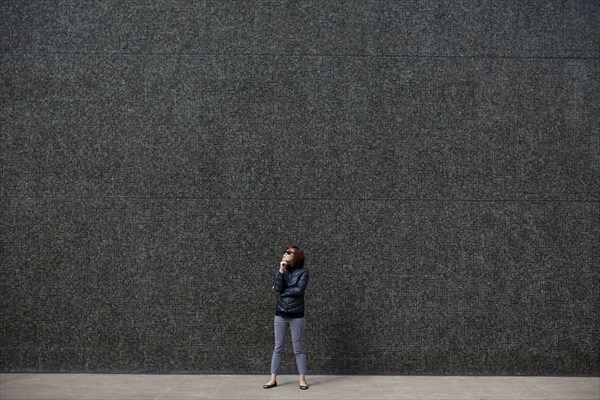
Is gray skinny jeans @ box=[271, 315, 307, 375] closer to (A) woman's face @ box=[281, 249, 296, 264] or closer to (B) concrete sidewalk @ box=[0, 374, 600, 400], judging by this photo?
(B) concrete sidewalk @ box=[0, 374, 600, 400]

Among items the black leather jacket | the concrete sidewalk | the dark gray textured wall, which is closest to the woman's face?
the black leather jacket

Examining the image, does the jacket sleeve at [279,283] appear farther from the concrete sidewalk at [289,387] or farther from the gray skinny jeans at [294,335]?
the concrete sidewalk at [289,387]

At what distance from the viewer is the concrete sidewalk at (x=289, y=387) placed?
604 centimetres

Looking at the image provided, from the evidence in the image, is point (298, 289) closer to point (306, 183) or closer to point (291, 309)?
point (291, 309)

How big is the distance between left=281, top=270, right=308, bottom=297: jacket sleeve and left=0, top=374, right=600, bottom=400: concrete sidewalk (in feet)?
3.42

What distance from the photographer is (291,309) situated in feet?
20.8

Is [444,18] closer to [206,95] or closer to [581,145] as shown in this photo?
[581,145]

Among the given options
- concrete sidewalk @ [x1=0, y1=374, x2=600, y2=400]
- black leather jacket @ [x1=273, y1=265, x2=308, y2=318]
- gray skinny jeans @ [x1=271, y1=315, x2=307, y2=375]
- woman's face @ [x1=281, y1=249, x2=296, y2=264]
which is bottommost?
concrete sidewalk @ [x1=0, y1=374, x2=600, y2=400]

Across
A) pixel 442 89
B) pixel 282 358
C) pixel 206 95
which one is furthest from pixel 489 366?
pixel 206 95

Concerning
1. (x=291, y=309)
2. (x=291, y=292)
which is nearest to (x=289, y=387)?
(x=291, y=309)

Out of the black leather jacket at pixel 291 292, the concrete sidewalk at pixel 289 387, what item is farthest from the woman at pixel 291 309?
the concrete sidewalk at pixel 289 387

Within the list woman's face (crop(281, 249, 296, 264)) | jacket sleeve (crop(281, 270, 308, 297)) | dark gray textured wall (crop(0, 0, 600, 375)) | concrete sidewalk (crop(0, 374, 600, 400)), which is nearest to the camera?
concrete sidewalk (crop(0, 374, 600, 400))

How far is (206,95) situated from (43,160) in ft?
7.39

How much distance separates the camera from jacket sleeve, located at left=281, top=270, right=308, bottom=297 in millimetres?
6340
